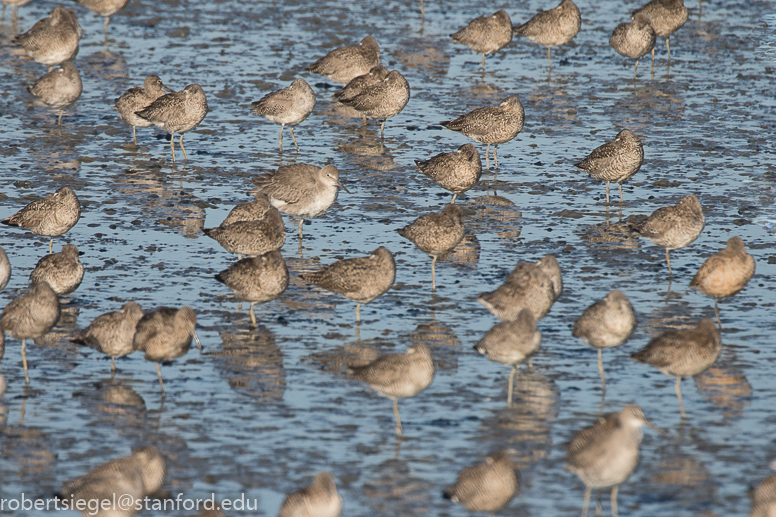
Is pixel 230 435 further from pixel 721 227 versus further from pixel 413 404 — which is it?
pixel 721 227

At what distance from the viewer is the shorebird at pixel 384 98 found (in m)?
18.5

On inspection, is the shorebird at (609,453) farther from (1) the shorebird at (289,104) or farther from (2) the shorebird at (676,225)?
(1) the shorebird at (289,104)

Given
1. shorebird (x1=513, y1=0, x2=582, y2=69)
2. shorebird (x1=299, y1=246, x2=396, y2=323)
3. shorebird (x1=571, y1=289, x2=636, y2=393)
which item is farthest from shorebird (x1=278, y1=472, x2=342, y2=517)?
shorebird (x1=513, y1=0, x2=582, y2=69)

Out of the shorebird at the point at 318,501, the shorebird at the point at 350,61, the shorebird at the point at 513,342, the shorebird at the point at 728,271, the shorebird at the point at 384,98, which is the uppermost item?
the shorebird at the point at 350,61

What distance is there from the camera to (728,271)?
10977 mm

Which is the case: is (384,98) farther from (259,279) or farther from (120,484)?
(120,484)

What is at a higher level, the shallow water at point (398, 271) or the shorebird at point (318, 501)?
the shallow water at point (398, 271)

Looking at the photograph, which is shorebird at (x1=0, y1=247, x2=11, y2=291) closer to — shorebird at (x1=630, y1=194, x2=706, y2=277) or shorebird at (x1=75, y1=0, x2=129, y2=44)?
shorebird at (x1=630, y1=194, x2=706, y2=277)

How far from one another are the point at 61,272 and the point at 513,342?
16.5ft

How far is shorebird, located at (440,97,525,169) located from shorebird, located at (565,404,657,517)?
9.49m

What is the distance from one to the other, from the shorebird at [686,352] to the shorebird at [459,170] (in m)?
5.94

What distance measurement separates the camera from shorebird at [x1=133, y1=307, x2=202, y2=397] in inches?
374

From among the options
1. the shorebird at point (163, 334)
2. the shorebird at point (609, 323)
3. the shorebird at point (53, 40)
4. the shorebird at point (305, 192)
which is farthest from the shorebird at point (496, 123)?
the shorebird at point (53, 40)

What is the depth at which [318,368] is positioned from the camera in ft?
33.2
